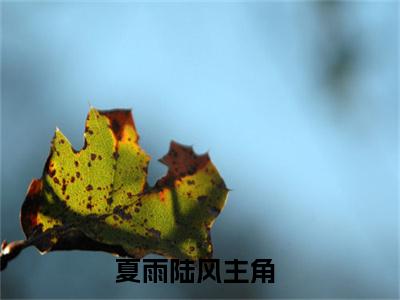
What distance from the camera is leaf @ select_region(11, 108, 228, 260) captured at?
3.01 ft

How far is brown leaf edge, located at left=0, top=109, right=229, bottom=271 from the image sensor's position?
893mm

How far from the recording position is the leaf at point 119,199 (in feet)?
3.01

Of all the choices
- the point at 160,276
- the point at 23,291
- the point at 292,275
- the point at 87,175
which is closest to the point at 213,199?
the point at 87,175

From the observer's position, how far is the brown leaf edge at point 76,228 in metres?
0.89

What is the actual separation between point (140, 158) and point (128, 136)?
0.04 m

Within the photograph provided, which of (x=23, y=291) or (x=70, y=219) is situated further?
(x=23, y=291)

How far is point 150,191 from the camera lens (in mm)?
989

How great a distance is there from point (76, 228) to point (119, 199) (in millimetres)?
69

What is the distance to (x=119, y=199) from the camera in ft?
3.14

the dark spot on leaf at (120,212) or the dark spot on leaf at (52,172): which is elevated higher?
the dark spot on leaf at (52,172)

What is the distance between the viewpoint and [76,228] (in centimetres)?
92

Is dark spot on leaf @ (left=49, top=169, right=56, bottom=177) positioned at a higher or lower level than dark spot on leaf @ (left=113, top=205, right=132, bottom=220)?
higher

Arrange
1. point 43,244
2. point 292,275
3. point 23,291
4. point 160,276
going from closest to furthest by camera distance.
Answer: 1. point 43,244
2. point 160,276
3. point 23,291
4. point 292,275

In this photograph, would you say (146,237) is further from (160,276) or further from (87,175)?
(160,276)
